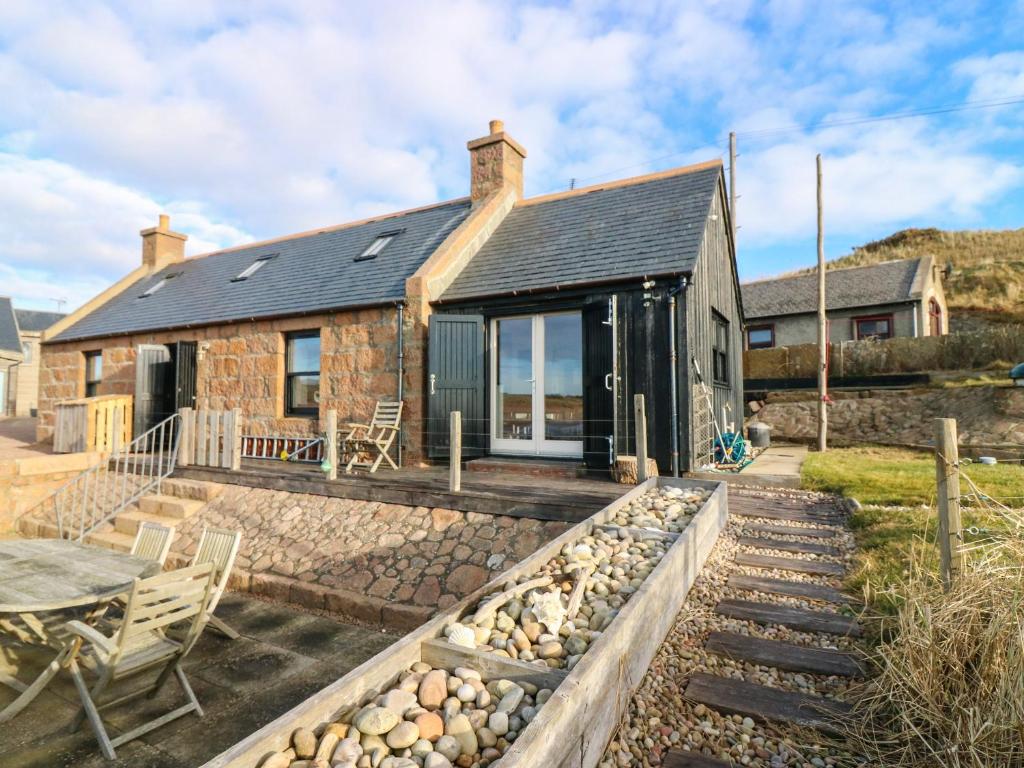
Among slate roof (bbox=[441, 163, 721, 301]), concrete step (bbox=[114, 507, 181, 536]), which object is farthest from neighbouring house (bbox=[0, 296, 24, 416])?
slate roof (bbox=[441, 163, 721, 301])

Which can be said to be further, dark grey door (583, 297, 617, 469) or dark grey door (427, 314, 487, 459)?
dark grey door (427, 314, 487, 459)

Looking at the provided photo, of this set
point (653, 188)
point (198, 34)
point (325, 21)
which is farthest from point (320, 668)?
point (653, 188)

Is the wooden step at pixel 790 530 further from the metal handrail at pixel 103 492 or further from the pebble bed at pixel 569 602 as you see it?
the metal handrail at pixel 103 492

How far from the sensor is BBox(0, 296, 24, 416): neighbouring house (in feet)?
74.1

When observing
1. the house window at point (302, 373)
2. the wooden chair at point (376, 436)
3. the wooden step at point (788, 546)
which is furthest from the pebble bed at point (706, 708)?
the house window at point (302, 373)

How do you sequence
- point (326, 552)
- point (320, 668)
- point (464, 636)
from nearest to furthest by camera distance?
point (464, 636)
point (320, 668)
point (326, 552)

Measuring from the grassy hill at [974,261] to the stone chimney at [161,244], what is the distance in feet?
111

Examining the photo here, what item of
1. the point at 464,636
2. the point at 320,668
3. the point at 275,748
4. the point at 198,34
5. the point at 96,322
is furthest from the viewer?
the point at 96,322

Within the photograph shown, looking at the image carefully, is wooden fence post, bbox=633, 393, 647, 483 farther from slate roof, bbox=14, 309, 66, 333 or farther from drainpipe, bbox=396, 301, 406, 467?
slate roof, bbox=14, 309, 66, 333

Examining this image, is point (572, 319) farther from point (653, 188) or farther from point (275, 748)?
point (275, 748)

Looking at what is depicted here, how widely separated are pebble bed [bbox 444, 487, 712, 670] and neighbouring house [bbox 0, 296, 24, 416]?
2871 centimetres

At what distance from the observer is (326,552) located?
6.21 m

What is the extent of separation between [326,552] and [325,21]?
256 inches

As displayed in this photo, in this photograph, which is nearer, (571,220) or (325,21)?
(325,21)
